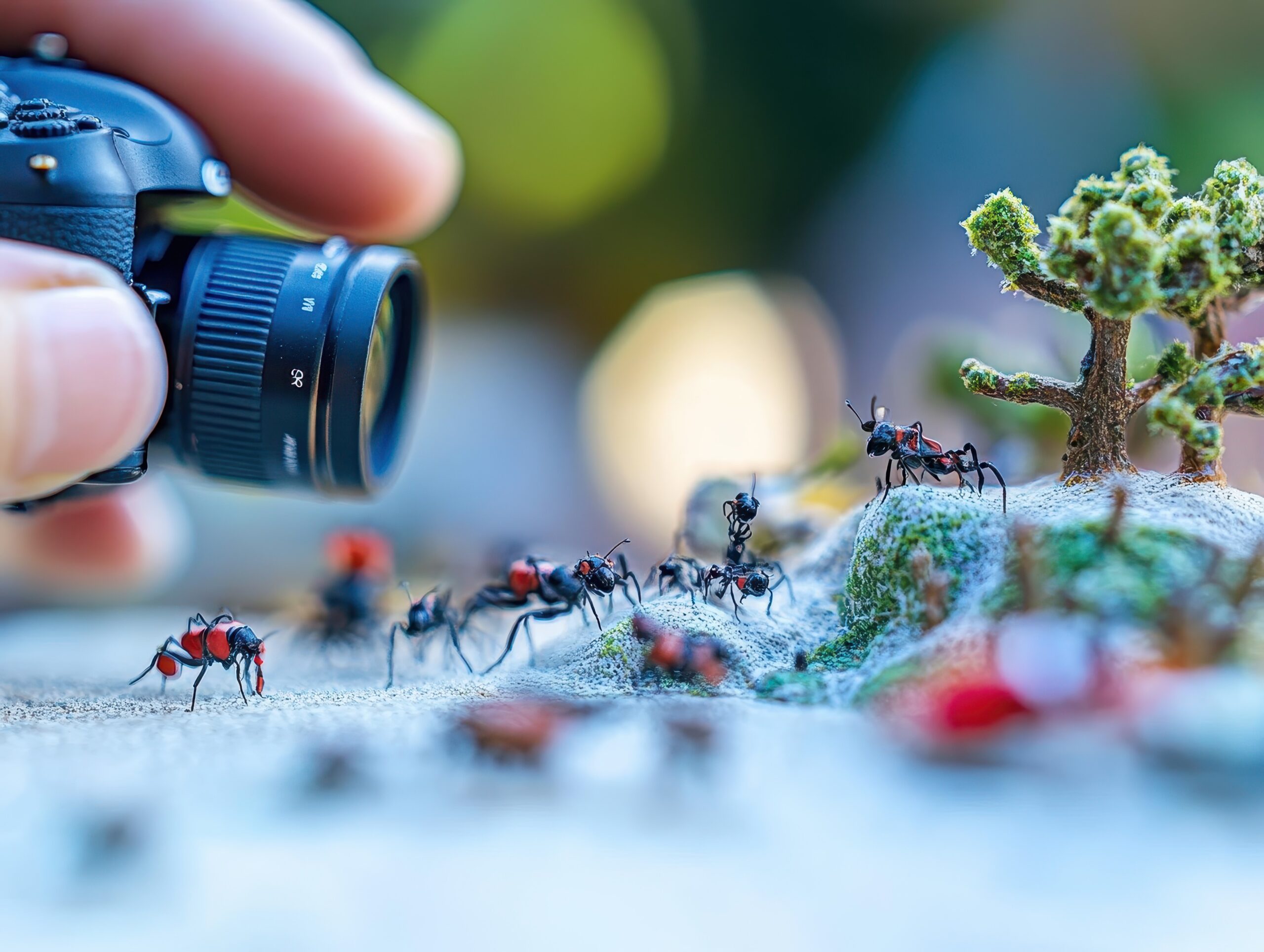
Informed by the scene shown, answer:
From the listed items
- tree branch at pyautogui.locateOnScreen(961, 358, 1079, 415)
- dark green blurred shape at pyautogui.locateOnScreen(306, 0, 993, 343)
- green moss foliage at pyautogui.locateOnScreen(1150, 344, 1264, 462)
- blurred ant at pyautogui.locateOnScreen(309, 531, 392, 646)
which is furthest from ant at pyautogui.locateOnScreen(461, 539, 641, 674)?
dark green blurred shape at pyautogui.locateOnScreen(306, 0, 993, 343)

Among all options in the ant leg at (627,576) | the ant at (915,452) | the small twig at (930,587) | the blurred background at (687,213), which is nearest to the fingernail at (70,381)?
the ant leg at (627,576)

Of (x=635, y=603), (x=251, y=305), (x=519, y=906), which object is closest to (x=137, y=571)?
(x=251, y=305)

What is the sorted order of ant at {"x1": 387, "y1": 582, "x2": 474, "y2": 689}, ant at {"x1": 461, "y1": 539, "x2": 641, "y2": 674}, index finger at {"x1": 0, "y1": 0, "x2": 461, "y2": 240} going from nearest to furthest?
ant at {"x1": 461, "y1": 539, "x2": 641, "y2": 674} → ant at {"x1": 387, "y1": 582, "x2": 474, "y2": 689} → index finger at {"x1": 0, "y1": 0, "x2": 461, "y2": 240}

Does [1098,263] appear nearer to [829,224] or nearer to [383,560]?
[383,560]

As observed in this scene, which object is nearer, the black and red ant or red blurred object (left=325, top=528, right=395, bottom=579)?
the black and red ant

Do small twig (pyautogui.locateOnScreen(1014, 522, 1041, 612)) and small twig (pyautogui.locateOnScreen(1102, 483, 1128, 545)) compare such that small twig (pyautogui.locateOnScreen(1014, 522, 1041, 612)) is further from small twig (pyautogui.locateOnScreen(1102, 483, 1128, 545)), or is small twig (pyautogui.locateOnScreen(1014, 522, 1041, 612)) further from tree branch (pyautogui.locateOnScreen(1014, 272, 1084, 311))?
tree branch (pyautogui.locateOnScreen(1014, 272, 1084, 311))

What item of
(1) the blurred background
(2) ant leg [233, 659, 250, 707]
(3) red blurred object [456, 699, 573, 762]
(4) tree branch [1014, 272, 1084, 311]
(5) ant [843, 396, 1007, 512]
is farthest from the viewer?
(1) the blurred background
